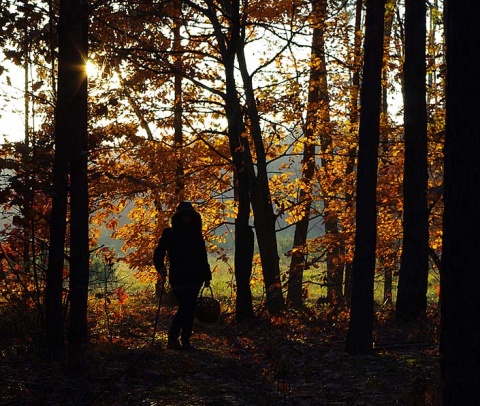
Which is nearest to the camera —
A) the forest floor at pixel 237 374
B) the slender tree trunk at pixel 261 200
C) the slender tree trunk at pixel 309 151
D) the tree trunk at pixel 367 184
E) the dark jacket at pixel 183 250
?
the forest floor at pixel 237 374

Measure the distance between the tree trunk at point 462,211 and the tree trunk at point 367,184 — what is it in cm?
405

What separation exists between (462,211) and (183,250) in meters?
6.28

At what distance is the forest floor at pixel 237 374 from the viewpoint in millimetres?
6301

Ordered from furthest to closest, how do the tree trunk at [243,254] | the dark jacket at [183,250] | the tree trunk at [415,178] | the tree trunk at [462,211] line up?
the tree trunk at [243,254] → the tree trunk at [415,178] → the dark jacket at [183,250] → the tree trunk at [462,211]

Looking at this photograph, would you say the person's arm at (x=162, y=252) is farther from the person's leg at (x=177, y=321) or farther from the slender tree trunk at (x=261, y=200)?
the slender tree trunk at (x=261, y=200)

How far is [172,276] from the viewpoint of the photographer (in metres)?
10.0

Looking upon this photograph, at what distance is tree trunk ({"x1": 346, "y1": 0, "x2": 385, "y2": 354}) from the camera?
8469 mm

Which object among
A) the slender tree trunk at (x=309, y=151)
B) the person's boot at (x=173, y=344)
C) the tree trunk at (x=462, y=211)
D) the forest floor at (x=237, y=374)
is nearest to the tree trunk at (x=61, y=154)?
the forest floor at (x=237, y=374)

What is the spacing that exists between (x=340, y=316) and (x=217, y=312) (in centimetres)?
340

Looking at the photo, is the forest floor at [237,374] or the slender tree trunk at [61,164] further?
the slender tree trunk at [61,164]

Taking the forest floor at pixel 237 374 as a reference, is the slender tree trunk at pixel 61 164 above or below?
above

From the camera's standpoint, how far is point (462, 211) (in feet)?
13.9

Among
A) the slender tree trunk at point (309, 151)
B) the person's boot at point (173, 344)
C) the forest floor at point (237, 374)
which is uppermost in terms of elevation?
the slender tree trunk at point (309, 151)

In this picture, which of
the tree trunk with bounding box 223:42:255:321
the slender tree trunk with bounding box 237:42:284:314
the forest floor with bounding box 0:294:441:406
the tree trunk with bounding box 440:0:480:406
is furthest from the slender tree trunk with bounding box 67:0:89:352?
the slender tree trunk with bounding box 237:42:284:314
